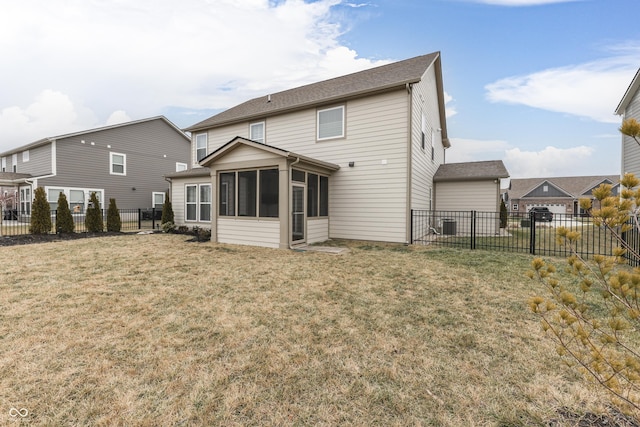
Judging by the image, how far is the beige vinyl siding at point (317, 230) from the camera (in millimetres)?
9664

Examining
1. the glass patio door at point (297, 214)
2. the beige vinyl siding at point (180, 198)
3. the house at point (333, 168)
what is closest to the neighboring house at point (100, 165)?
the beige vinyl siding at point (180, 198)

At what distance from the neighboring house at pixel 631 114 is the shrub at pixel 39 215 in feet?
76.6

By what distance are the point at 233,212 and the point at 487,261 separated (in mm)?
7954

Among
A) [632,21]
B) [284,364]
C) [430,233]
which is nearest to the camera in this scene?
[284,364]

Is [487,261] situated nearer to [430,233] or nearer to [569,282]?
[569,282]

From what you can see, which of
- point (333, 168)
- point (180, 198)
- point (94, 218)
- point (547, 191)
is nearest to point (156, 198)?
point (180, 198)

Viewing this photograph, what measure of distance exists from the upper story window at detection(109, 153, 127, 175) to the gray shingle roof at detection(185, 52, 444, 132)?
917cm

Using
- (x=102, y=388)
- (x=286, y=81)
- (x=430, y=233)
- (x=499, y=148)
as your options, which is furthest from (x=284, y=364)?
(x=499, y=148)

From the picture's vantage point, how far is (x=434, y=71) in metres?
12.6

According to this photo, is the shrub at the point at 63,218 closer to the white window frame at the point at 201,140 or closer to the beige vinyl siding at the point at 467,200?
the white window frame at the point at 201,140

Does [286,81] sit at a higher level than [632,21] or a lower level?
higher

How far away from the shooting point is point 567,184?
4472 cm

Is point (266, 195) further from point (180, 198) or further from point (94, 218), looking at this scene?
point (94, 218)

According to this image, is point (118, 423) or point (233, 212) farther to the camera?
point (233, 212)
